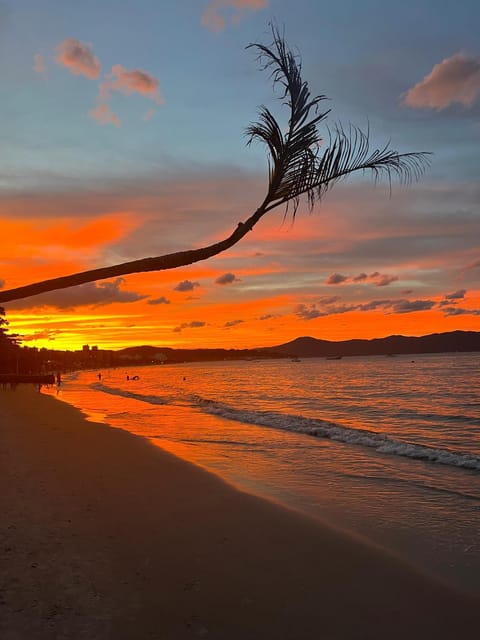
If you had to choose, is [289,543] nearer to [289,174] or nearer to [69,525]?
[69,525]

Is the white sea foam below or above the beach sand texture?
below

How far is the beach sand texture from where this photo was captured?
182 inches

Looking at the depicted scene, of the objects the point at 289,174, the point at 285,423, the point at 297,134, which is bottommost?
the point at 285,423

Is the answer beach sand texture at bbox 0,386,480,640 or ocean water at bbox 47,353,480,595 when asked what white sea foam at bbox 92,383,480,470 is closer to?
ocean water at bbox 47,353,480,595

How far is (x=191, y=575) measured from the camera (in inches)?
225

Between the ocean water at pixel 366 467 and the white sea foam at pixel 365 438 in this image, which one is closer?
the ocean water at pixel 366 467

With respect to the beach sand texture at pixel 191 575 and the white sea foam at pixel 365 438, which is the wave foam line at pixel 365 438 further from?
the beach sand texture at pixel 191 575

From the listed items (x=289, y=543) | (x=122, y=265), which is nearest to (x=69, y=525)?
(x=289, y=543)

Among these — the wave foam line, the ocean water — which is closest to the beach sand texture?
the ocean water

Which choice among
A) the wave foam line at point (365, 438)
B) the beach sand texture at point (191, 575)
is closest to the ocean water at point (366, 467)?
the wave foam line at point (365, 438)

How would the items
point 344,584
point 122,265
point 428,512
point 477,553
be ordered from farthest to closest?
point 428,512, point 477,553, point 344,584, point 122,265

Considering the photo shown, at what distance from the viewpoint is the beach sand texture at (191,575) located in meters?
4.63

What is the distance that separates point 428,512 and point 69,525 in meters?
5.94

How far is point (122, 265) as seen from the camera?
332cm
